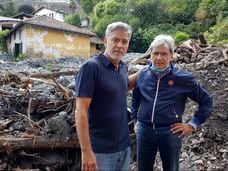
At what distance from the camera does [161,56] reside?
3.30m

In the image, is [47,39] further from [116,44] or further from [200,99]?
[116,44]

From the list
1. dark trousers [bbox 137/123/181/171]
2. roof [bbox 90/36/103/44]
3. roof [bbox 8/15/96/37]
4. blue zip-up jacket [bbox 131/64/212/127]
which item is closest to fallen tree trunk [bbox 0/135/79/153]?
dark trousers [bbox 137/123/181/171]

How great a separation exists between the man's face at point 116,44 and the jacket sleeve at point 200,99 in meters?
0.73

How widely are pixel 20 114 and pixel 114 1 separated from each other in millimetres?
28866

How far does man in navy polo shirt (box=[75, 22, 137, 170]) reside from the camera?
2770mm

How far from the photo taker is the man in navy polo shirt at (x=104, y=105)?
2770 mm

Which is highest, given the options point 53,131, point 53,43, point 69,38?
point 69,38

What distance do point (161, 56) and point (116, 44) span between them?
54 centimetres

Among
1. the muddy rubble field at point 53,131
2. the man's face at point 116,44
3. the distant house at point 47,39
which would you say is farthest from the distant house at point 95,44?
the man's face at point 116,44

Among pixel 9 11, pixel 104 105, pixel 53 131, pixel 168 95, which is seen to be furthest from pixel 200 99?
pixel 9 11

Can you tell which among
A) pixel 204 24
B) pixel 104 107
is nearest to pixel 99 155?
pixel 104 107

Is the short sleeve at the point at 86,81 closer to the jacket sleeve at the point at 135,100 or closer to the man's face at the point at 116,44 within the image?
the man's face at the point at 116,44

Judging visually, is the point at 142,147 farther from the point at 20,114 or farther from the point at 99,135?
the point at 20,114

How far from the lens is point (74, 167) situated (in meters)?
5.37
